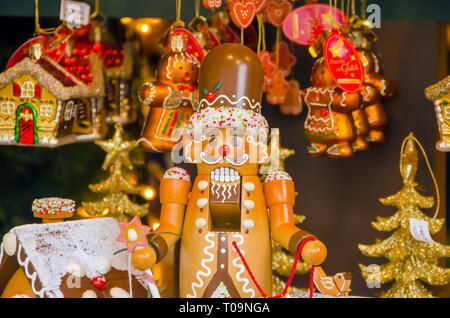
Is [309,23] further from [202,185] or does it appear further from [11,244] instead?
[11,244]

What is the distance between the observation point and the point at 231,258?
111 inches

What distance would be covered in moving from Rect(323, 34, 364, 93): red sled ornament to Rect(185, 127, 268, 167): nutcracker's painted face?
62 centimetres

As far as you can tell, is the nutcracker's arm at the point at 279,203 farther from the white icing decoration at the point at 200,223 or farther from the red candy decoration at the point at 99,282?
the red candy decoration at the point at 99,282

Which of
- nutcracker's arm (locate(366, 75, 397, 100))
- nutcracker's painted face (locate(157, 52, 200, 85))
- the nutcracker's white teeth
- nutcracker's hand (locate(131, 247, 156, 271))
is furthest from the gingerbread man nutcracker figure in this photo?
nutcracker's arm (locate(366, 75, 397, 100))

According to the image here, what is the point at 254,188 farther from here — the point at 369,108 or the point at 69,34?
the point at 69,34

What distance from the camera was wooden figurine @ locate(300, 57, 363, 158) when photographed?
3514mm

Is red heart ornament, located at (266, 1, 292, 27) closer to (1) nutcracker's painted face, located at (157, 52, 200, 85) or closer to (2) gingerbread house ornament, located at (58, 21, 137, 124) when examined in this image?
(1) nutcracker's painted face, located at (157, 52, 200, 85)

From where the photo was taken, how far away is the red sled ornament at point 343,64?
128 inches

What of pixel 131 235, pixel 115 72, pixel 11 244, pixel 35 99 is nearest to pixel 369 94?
pixel 115 72

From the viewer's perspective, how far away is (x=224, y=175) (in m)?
2.93

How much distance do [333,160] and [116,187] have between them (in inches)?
52.5
